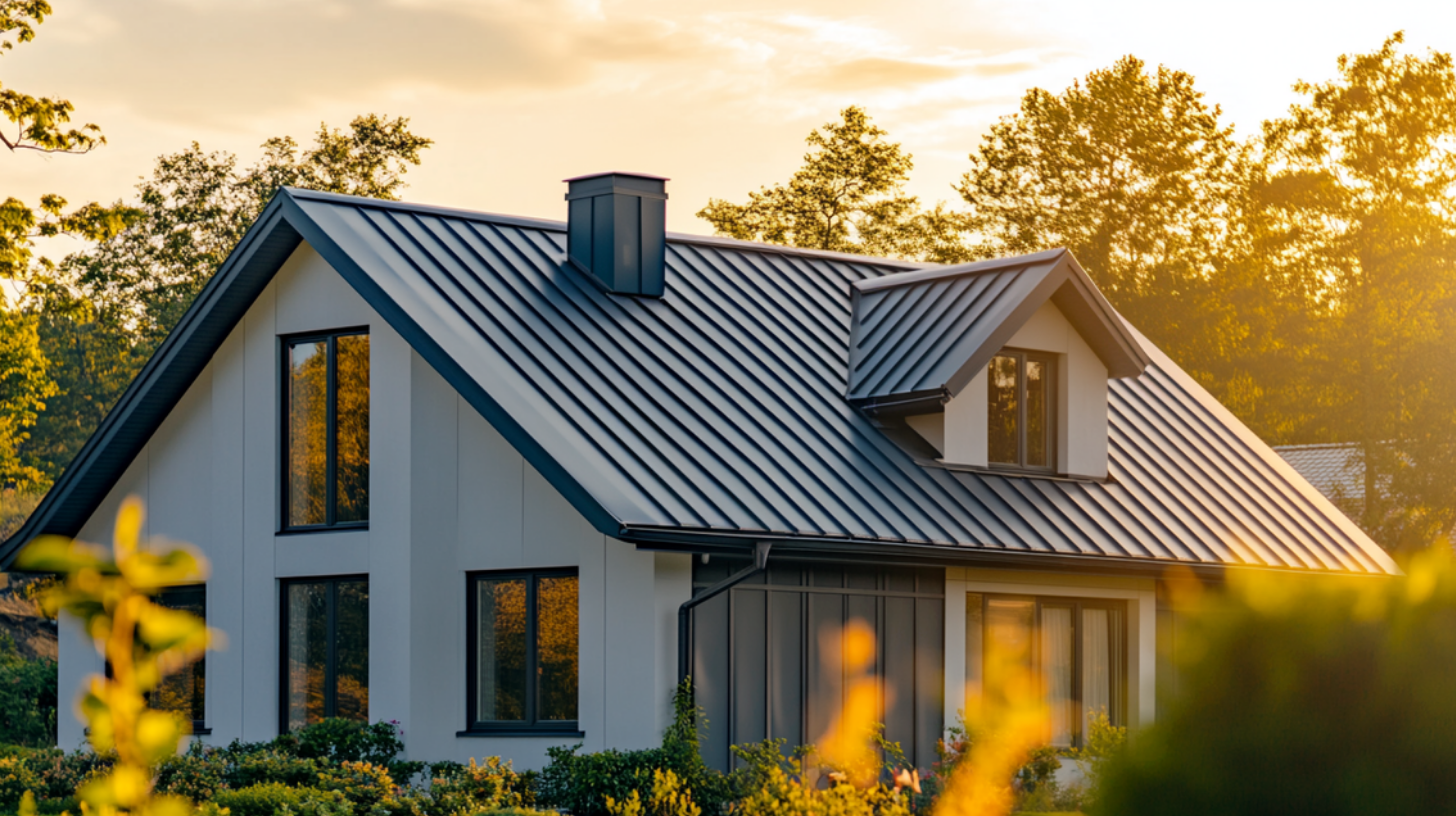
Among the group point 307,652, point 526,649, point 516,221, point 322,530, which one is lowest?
point 307,652

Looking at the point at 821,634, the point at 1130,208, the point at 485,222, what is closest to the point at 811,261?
the point at 485,222

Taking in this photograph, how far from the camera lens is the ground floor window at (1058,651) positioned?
16.5 metres

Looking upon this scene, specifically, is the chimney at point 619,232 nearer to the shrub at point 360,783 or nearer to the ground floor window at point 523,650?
the ground floor window at point 523,650

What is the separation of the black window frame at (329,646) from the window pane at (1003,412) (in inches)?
Answer: 266

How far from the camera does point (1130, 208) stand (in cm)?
4884

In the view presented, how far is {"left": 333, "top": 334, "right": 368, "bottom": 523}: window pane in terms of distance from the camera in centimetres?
1642

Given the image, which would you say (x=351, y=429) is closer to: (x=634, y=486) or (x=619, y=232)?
(x=619, y=232)

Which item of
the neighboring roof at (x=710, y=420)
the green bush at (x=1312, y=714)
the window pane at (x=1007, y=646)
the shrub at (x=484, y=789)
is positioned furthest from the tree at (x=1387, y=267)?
the green bush at (x=1312, y=714)

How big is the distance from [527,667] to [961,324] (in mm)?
6371

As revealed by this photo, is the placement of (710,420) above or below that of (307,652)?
above

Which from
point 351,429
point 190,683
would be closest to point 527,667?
point 351,429

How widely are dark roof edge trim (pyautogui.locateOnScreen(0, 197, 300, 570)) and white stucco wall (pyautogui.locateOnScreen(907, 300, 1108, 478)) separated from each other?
6.98 m

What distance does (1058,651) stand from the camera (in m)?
17.4

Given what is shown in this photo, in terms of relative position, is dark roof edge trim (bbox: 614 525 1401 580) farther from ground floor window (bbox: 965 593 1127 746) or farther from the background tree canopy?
the background tree canopy
